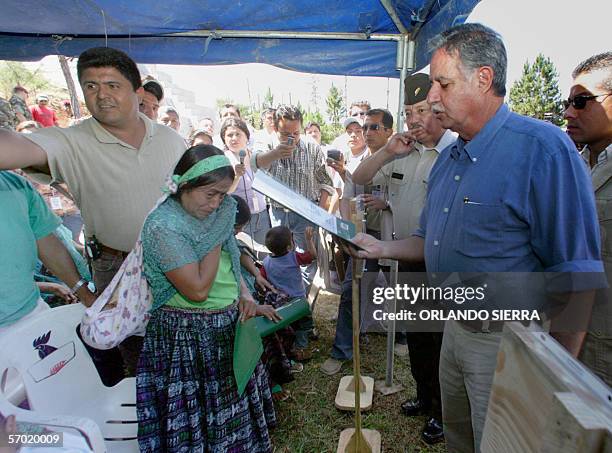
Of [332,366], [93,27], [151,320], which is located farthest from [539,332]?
[93,27]

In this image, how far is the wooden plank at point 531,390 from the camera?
408mm

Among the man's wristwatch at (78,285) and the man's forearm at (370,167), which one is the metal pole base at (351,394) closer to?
the man's forearm at (370,167)

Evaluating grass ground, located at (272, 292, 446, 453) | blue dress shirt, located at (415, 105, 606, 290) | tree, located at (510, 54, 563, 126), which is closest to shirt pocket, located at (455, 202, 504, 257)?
blue dress shirt, located at (415, 105, 606, 290)

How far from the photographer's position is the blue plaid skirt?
180 centimetres

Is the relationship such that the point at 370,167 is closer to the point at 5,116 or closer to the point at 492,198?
the point at 492,198

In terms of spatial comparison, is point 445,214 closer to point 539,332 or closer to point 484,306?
point 484,306

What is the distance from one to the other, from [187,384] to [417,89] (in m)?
2.19

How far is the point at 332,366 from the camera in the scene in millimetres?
3170

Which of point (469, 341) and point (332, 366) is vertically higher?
point (469, 341)

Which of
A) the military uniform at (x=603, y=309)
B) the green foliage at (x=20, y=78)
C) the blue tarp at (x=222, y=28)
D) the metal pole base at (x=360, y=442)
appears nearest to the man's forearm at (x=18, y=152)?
the blue tarp at (x=222, y=28)

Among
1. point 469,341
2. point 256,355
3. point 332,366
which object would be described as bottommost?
point 332,366

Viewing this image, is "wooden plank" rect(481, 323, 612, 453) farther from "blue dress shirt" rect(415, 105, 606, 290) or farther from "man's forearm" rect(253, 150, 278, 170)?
"man's forearm" rect(253, 150, 278, 170)

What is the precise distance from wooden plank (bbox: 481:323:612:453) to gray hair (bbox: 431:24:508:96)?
102 cm

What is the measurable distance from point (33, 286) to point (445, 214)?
6.14 ft
